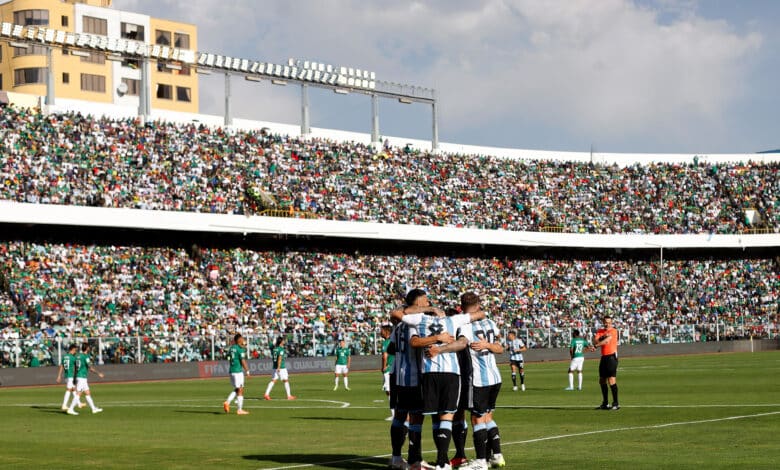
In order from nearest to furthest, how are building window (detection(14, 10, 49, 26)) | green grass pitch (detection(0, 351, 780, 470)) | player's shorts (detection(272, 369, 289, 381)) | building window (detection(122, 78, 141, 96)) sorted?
1. green grass pitch (detection(0, 351, 780, 470))
2. player's shorts (detection(272, 369, 289, 381))
3. building window (detection(14, 10, 49, 26))
4. building window (detection(122, 78, 141, 96))

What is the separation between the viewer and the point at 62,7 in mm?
96438

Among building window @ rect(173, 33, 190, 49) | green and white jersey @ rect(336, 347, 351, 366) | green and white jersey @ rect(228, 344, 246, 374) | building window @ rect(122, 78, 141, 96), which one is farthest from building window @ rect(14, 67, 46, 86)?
green and white jersey @ rect(228, 344, 246, 374)

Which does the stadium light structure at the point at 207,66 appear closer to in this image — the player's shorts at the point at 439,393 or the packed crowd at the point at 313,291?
the packed crowd at the point at 313,291

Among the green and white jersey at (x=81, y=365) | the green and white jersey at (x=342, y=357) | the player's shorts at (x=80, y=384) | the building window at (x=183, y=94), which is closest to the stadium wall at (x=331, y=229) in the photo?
the green and white jersey at (x=342, y=357)

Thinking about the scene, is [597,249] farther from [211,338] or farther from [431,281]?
[211,338]

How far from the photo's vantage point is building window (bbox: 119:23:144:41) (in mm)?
99250

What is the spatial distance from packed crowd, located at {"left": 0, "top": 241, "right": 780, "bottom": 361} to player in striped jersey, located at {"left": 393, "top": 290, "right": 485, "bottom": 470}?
123ft

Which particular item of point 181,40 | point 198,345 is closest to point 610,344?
point 198,345

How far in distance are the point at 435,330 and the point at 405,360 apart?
909 millimetres

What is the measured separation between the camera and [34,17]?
3777 inches

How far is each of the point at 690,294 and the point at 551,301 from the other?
12.1m

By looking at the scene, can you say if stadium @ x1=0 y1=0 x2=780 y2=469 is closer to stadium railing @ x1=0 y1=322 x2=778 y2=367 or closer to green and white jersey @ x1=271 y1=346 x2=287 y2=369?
stadium railing @ x1=0 y1=322 x2=778 y2=367

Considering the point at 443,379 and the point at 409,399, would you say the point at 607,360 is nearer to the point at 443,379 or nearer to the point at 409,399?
the point at 409,399

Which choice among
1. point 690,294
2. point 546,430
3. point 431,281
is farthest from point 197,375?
point 690,294
